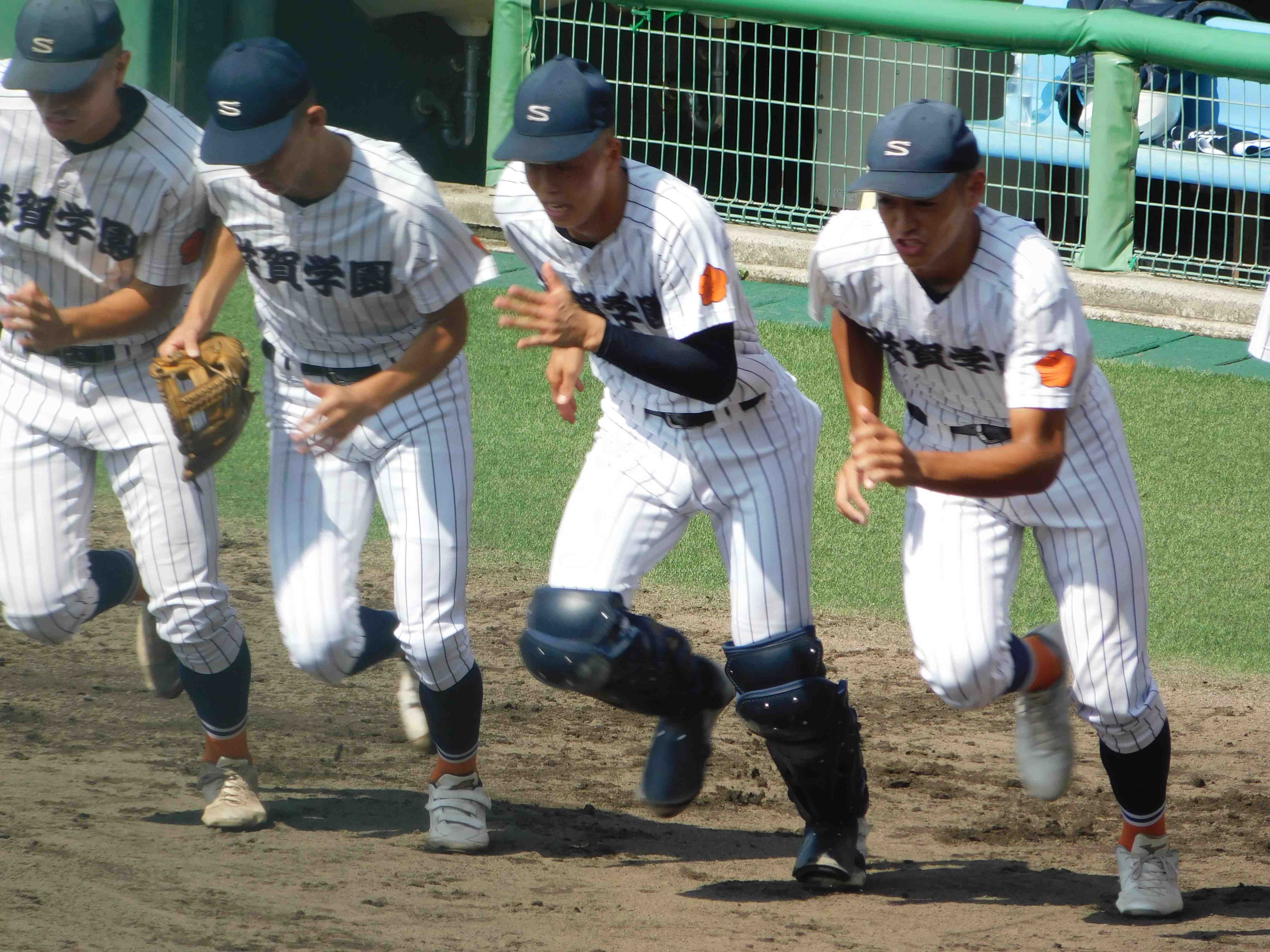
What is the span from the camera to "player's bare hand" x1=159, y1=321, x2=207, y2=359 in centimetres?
369

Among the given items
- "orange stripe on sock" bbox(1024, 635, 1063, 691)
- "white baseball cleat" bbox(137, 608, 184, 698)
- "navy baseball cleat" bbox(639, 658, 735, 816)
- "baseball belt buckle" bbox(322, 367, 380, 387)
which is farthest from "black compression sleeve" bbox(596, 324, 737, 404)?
"white baseball cleat" bbox(137, 608, 184, 698)

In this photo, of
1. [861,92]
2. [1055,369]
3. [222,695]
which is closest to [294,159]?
[222,695]

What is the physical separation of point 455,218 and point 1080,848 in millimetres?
2154

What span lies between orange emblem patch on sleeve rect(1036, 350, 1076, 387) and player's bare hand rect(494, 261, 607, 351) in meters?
0.87

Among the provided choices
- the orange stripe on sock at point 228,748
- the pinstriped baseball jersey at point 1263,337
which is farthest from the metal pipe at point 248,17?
the pinstriped baseball jersey at point 1263,337

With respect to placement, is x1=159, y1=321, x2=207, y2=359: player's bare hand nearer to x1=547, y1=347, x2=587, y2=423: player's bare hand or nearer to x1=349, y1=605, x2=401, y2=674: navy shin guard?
x1=349, y1=605, x2=401, y2=674: navy shin guard

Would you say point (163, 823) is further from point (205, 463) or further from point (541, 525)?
point (541, 525)

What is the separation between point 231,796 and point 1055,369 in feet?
7.06

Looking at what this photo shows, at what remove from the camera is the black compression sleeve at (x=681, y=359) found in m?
3.27

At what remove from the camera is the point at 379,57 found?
438 inches

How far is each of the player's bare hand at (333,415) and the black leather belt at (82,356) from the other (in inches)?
22.6

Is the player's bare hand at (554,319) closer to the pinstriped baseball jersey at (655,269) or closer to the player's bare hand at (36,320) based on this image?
the pinstriped baseball jersey at (655,269)

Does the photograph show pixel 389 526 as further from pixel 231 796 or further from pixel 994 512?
pixel 994 512

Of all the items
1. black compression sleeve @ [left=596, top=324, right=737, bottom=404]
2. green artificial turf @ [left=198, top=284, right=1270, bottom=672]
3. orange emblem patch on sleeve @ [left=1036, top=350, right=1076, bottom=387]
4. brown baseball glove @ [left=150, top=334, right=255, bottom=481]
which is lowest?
green artificial turf @ [left=198, top=284, right=1270, bottom=672]
